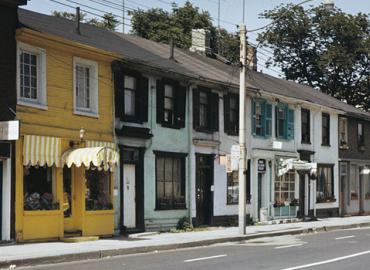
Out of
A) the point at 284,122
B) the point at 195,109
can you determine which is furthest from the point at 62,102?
the point at 284,122

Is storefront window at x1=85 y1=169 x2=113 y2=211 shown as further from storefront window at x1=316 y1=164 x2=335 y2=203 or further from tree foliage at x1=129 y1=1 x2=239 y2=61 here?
tree foliage at x1=129 y1=1 x2=239 y2=61

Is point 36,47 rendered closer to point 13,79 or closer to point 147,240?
point 13,79

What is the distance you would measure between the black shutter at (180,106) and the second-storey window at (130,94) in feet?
8.07

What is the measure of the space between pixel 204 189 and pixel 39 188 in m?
9.22

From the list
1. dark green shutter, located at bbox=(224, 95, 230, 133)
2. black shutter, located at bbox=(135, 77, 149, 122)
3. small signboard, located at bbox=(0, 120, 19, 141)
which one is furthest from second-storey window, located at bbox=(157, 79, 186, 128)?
small signboard, located at bbox=(0, 120, 19, 141)

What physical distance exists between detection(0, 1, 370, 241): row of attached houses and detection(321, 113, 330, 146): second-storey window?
182 centimetres

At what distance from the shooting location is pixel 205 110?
27.7m

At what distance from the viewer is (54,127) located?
2025 cm

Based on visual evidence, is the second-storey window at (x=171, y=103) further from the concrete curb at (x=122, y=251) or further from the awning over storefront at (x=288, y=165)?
the awning over storefront at (x=288, y=165)

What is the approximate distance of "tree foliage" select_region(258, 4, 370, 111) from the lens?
5591cm

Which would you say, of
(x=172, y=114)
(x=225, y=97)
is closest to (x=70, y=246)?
(x=172, y=114)

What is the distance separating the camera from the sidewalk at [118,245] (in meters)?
15.6

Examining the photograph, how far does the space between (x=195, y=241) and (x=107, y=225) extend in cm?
290

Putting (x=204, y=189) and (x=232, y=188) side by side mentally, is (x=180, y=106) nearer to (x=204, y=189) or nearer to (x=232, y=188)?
(x=204, y=189)
